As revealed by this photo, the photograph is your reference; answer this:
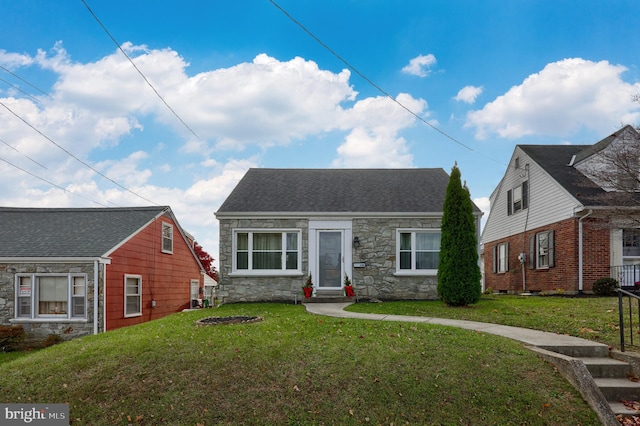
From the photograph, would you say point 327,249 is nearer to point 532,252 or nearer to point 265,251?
point 265,251

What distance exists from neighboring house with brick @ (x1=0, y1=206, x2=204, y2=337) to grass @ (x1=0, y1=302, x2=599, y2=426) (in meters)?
8.18

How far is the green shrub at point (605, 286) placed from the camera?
51.7 ft

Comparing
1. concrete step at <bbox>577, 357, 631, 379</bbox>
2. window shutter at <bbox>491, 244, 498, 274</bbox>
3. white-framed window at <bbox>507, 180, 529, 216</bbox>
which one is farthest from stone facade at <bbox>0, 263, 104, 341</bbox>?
window shutter at <bbox>491, 244, 498, 274</bbox>

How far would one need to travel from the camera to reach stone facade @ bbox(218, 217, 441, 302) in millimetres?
15633

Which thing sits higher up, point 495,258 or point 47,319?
point 495,258

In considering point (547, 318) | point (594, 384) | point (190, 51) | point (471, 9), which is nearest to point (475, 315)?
point (547, 318)

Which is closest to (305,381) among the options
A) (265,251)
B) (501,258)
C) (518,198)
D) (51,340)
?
(265,251)

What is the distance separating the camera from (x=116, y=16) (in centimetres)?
1130

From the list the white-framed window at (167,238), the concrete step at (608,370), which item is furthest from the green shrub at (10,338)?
the concrete step at (608,370)

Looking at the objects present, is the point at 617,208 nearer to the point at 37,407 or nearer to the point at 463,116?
the point at 463,116

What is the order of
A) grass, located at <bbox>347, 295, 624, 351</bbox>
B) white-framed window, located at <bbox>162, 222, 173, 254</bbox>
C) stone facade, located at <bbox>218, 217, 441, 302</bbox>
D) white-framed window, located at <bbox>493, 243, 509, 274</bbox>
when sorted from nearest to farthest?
grass, located at <bbox>347, 295, 624, 351</bbox>, stone facade, located at <bbox>218, 217, 441, 302</bbox>, white-framed window, located at <bbox>162, 222, 173, 254</bbox>, white-framed window, located at <bbox>493, 243, 509, 274</bbox>

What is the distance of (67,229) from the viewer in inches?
728

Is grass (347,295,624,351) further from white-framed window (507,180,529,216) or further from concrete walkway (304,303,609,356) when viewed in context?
white-framed window (507,180,529,216)

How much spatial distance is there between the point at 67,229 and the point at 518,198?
743 inches
